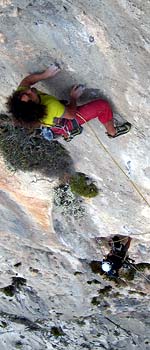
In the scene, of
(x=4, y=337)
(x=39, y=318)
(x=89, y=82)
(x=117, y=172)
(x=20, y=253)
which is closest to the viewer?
(x=89, y=82)

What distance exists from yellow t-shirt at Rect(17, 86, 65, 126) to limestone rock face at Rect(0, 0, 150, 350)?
1.51ft

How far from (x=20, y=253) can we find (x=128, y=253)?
2680mm

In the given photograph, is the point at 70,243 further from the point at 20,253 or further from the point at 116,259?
the point at 20,253

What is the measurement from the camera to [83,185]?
31.4 feet

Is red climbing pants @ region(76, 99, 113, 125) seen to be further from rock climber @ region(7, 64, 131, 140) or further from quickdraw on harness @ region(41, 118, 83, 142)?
quickdraw on harness @ region(41, 118, 83, 142)

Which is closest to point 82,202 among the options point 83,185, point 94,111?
point 83,185

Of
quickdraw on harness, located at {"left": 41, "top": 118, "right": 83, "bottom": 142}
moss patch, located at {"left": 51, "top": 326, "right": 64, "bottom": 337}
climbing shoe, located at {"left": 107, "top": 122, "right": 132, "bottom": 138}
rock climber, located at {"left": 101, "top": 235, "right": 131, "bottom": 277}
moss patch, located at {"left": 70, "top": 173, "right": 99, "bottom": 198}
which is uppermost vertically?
climbing shoe, located at {"left": 107, "top": 122, "right": 132, "bottom": 138}

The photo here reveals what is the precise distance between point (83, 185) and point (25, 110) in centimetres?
308

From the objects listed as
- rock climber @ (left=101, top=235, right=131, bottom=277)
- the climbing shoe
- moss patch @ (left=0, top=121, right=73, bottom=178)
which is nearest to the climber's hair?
the climbing shoe

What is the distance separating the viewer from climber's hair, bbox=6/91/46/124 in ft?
21.9

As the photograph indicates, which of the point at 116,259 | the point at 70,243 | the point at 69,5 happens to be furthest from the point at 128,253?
the point at 69,5

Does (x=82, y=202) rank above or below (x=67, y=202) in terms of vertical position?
above

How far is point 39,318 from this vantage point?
49.3 feet

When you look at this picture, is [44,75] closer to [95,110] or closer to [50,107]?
[50,107]
